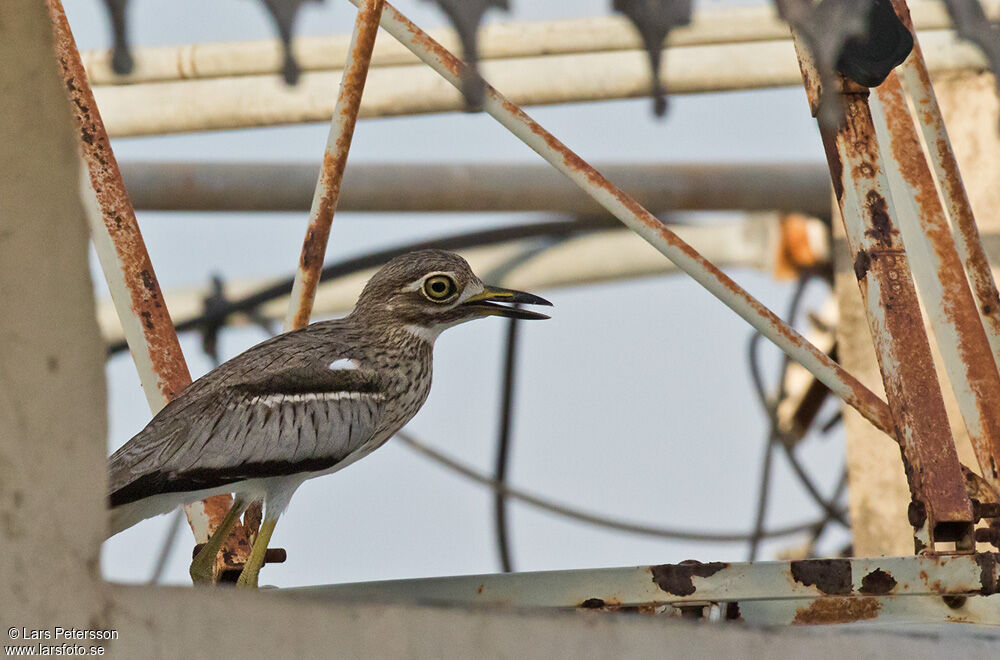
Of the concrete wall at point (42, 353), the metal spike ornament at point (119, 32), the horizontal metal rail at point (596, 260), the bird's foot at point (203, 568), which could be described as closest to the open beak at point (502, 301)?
the bird's foot at point (203, 568)

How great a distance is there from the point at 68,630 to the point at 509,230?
543 centimetres

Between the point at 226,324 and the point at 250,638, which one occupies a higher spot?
the point at 226,324

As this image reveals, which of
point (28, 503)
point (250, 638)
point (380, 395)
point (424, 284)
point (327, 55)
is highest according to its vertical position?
point (327, 55)

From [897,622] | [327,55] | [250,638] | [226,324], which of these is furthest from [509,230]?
[250,638]

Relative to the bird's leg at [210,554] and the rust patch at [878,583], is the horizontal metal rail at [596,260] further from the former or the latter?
the rust patch at [878,583]

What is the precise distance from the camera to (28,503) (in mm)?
1283

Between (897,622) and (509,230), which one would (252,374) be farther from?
(509,230)

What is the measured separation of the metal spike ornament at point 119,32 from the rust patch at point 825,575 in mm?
1331

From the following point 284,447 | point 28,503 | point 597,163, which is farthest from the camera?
point 597,163

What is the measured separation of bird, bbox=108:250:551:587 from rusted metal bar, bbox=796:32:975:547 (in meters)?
0.73

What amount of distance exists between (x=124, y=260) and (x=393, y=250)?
3.51 meters

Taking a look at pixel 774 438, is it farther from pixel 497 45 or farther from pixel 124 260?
pixel 124 260

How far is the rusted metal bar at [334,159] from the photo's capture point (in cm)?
312

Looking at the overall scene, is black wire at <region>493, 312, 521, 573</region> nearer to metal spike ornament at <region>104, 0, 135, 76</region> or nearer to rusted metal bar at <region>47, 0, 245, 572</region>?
rusted metal bar at <region>47, 0, 245, 572</region>
